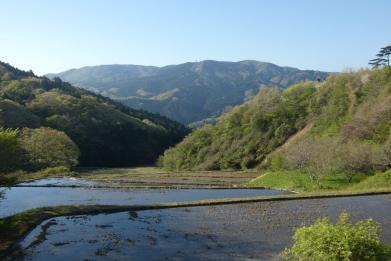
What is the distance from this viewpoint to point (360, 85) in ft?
354

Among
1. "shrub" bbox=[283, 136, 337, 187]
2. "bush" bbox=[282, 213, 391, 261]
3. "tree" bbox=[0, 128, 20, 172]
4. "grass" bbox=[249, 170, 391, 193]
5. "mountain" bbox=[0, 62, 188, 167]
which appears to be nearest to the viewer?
"bush" bbox=[282, 213, 391, 261]

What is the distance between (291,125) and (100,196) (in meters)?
67.6

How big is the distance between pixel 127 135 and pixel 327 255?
520 feet

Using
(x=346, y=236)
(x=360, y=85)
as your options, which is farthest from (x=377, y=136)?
(x=346, y=236)

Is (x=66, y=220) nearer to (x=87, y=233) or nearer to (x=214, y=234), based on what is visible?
(x=87, y=233)

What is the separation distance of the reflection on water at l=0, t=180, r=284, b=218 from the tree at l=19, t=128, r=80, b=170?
28.0 ft

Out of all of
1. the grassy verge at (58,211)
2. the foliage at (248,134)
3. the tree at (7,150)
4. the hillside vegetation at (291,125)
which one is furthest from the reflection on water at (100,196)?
the foliage at (248,134)

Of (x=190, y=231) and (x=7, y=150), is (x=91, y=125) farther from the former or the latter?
(x=190, y=231)

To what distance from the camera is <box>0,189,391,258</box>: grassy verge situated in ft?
106

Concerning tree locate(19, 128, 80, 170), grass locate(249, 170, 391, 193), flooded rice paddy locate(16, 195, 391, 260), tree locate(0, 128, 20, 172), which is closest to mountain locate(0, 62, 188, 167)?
tree locate(19, 128, 80, 170)

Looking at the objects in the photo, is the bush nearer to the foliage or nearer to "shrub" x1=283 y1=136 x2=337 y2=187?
"shrub" x1=283 y1=136 x2=337 y2=187

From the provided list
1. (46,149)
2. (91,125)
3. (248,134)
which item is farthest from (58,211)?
(91,125)

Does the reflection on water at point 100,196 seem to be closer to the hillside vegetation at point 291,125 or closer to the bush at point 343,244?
the hillside vegetation at point 291,125

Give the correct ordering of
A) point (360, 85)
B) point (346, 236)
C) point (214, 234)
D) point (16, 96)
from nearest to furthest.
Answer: point (346, 236) < point (214, 234) < point (360, 85) < point (16, 96)
